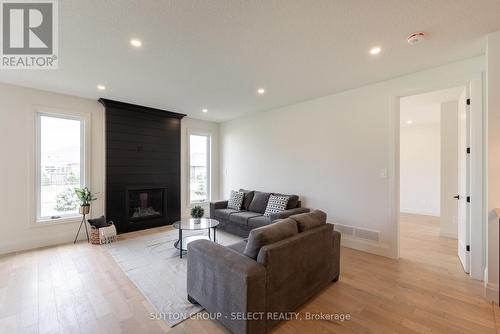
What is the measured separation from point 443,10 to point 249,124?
159 inches

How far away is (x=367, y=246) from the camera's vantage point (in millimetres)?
3449

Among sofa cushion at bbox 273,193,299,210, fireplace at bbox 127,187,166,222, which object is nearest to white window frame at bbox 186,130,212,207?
fireplace at bbox 127,187,166,222

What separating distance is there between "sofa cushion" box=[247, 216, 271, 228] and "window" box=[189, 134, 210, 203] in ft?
7.91

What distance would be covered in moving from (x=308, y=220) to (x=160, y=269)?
6.72 feet

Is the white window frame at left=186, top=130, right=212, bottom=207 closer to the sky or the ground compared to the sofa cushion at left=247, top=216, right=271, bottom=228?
closer to the sky

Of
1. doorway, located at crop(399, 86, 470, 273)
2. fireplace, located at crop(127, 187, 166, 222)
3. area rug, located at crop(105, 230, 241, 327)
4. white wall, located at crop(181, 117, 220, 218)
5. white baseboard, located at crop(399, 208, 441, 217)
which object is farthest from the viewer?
white baseboard, located at crop(399, 208, 441, 217)

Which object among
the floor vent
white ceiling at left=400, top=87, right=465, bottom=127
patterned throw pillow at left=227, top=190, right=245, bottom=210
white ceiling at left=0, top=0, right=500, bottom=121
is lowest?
the floor vent

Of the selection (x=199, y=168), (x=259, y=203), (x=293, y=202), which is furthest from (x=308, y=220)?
(x=199, y=168)

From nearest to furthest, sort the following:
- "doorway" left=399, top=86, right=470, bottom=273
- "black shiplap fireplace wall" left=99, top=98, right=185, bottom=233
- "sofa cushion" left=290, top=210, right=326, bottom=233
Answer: "sofa cushion" left=290, top=210, right=326, bottom=233 → "doorway" left=399, top=86, right=470, bottom=273 → "black shiplap fireplace wall" left=99, top=98, right=185, bottom=233

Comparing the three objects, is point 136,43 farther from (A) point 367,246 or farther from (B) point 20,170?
(A) point 367,246

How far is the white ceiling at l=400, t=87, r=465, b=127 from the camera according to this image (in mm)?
3654

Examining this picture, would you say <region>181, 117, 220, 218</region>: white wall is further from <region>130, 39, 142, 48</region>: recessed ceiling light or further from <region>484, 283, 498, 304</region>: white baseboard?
<region>484, 283, 498, 304</region>: white baseboard

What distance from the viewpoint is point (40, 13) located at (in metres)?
1.95

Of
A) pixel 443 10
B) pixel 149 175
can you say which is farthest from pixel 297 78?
pixel 149 175
